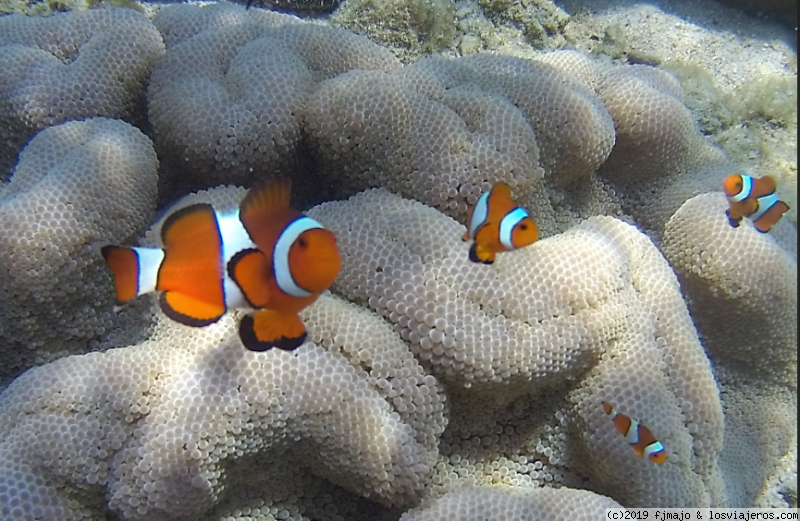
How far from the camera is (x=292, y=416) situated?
209 cm

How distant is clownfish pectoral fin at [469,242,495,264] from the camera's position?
2215mm

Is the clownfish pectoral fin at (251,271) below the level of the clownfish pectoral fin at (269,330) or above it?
above

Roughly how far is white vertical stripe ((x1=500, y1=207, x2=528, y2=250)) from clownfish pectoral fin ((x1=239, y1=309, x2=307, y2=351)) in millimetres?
1045

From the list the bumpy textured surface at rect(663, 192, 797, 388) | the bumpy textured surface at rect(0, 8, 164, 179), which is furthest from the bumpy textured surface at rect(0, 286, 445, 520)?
the bumpy textured surface at rect(663, 192, 797, 388)

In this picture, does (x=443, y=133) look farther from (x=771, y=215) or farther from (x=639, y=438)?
(x=771, y=215)

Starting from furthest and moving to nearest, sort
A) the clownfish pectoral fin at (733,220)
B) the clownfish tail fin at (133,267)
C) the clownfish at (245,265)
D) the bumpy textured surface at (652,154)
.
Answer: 1. the bumpy textured surface at (652,154)
2. the clownfish pectoral fin at (733,220)
3. the clownfish tail fin at (133,267)
4. the clownfish at (245,265)

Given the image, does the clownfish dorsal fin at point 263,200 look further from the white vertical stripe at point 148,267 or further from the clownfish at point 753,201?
the clownfish at point 753,201

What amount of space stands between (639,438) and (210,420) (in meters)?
1.72

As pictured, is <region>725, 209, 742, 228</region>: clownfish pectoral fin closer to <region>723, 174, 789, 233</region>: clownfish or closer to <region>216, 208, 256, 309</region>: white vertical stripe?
<region>723, 174, 789, 233</region>: clownfish

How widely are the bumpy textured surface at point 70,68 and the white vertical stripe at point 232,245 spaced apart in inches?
80.6

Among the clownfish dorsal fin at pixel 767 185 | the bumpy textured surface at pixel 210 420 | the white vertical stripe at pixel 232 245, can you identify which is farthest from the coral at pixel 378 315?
the white vertical stripe at pixel 232 245

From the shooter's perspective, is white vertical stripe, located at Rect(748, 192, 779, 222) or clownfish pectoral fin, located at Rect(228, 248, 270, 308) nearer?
clownfish pectoral fin, located at Rect(228, 248, 270, 308)

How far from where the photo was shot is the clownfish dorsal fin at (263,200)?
3.89 feet

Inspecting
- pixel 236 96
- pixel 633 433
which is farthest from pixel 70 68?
pixel 633 433
